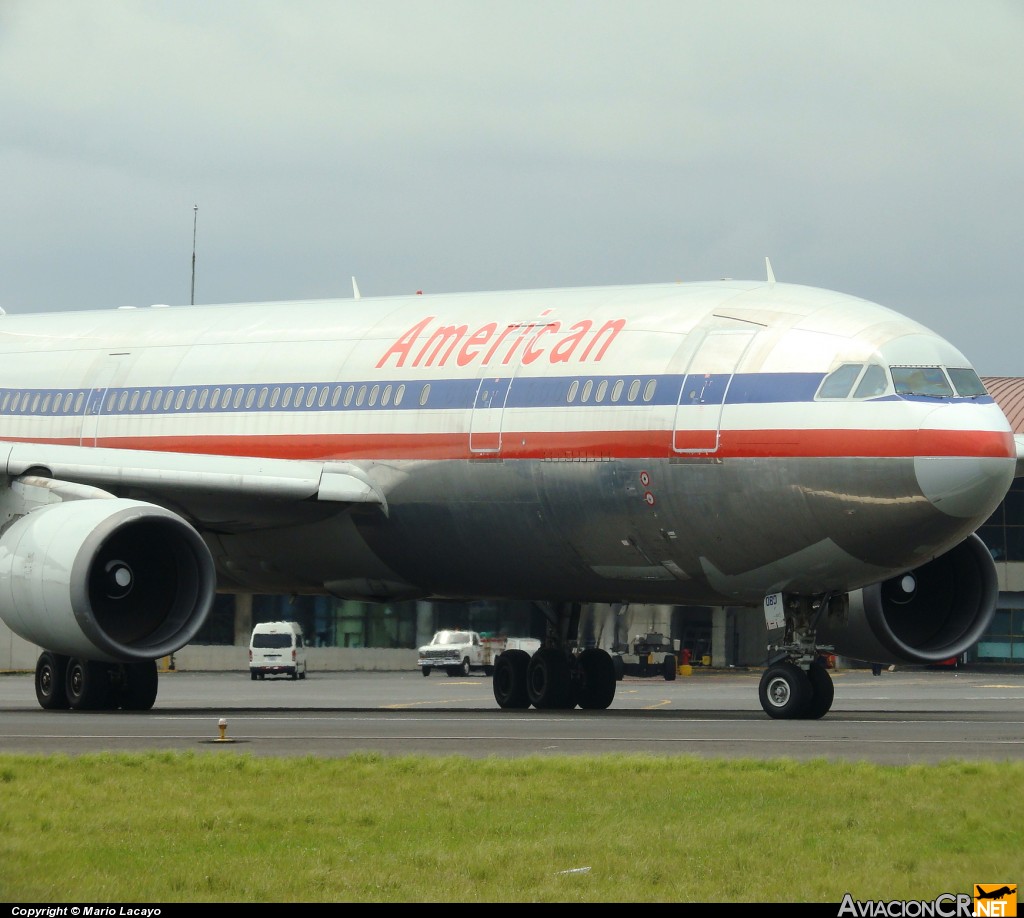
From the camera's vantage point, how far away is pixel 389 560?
89.7 ft

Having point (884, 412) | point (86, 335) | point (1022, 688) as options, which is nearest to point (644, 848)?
point (884, 412)

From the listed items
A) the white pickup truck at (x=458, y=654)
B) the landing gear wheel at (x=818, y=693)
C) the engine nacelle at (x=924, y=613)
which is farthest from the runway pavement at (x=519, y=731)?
the white pickup truck at (x=458, y=654)

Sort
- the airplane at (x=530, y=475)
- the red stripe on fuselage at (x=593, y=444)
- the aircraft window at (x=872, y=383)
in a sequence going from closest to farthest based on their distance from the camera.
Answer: the red stripe on fuselage at (x=593, y=444) < the aircraft window at (x=872, y=383) < the airplane at (x=530, y=475)

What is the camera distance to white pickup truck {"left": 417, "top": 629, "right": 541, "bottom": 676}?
195ft

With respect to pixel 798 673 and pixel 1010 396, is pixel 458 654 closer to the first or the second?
pixel 1010 396

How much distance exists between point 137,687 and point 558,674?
657cm

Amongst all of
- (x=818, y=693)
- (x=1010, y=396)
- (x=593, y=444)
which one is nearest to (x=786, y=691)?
(x=818, y=693)

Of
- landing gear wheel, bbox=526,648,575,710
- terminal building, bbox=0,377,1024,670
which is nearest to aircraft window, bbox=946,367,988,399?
landing gear wheel, bbox=526,648,575,710

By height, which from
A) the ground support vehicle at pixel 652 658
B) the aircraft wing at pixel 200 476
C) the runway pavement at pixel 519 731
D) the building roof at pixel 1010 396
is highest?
the building roof at pixel 1010 396

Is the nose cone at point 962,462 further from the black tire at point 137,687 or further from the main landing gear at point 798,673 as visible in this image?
the black tire at point 137,687

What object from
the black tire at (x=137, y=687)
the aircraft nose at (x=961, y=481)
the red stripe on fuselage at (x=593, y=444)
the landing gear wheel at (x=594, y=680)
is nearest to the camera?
the aircraft nose at (x=961, y=481)

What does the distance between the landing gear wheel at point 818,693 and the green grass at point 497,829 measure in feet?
25.4

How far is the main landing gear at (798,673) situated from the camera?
23719 millimetres

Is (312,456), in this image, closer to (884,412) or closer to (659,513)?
(659,513)
